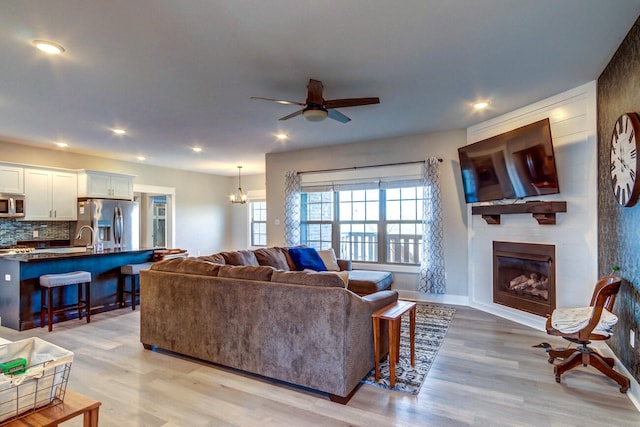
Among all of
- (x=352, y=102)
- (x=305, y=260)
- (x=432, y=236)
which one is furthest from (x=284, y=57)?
(x=432, y=236)

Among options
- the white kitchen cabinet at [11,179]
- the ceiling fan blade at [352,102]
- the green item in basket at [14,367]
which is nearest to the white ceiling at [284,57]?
the ceiling fan blade at [352,102]

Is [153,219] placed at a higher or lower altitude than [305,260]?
higher

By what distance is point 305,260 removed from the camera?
498cm

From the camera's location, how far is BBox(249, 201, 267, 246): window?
985cm

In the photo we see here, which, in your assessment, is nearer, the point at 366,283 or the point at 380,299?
the point at 380,299

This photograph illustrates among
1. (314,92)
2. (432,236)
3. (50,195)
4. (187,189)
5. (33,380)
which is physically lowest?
(33,380)

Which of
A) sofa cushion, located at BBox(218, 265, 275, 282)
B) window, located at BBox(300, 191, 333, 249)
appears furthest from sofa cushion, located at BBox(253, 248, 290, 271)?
window, located at BBox(300, 191, 333, 249)

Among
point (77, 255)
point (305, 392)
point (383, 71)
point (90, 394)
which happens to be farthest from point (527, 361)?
point (77, 255)

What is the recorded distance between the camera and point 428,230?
211 inches

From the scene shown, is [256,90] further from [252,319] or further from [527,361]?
[527,361]

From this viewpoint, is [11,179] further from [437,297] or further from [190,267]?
[437,297]

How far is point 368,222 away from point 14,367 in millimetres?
5325

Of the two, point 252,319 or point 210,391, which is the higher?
point 252,319

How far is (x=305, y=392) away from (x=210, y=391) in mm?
727
